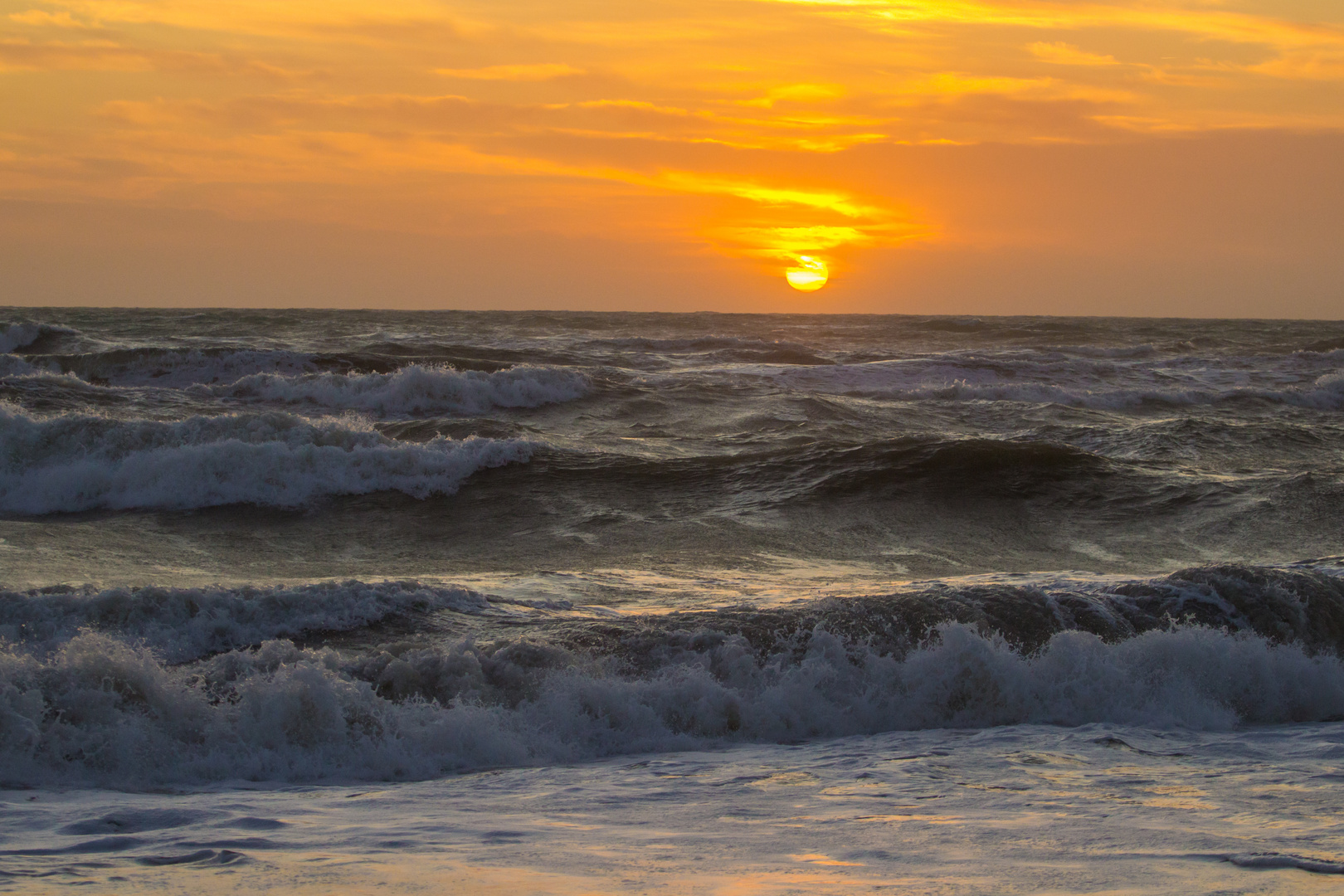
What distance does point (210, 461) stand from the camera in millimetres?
11258

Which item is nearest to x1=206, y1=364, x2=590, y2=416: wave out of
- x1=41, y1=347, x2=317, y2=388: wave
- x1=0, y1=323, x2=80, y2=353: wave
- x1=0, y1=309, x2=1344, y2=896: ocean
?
x1=41, y1=347, x2=317, y2=388: wave

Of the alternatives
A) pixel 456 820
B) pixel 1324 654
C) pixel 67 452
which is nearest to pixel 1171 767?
pixel 1324 654

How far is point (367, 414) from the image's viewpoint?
17.1m

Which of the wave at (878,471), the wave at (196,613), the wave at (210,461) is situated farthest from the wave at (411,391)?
the wave at (196,613)

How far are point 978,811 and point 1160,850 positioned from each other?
2.10ft

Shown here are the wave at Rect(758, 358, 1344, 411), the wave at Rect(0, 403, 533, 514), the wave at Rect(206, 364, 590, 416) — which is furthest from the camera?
the wave at Rect(758, 358, 1344, 411)

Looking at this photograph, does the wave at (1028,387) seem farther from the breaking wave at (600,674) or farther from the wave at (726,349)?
the breaking wave at (600,674)

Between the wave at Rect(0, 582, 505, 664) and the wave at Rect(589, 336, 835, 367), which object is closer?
the wave at Rect(0, 582, 505, 664)

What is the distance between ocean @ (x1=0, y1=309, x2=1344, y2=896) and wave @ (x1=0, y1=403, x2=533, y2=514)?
0.04 m

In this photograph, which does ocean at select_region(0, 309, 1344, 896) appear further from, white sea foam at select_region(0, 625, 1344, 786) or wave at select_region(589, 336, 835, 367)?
wave at select_region(589, 336, 835, 367)

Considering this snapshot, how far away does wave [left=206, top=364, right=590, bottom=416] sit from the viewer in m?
18.0

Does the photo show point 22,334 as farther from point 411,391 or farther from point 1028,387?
point 1028,387

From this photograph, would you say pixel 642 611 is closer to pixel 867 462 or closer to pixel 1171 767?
pixel 1171 767

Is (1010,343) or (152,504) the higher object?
(1010,343)
